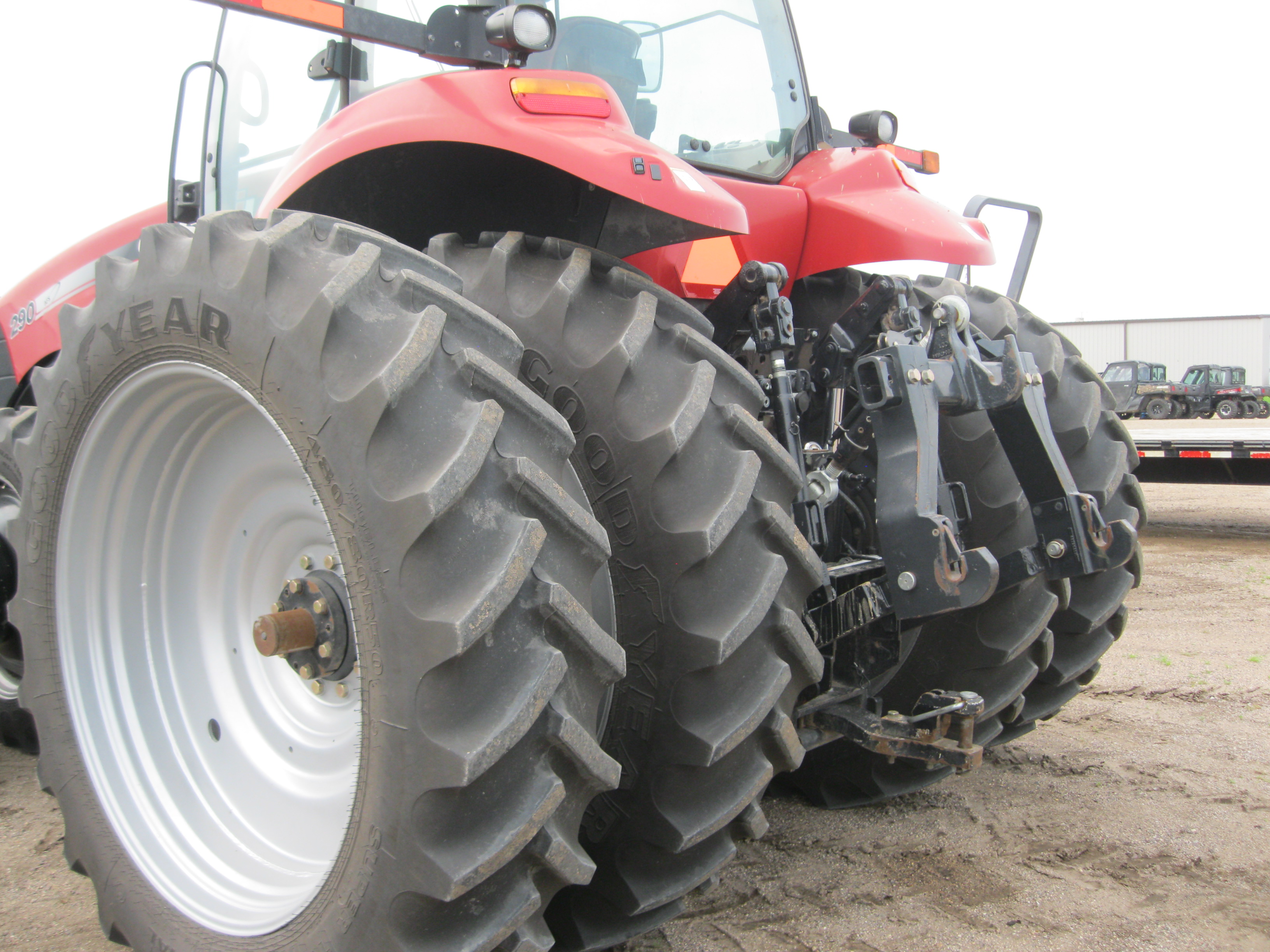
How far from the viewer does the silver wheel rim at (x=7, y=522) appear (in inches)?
110

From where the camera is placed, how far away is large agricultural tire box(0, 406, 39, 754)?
8.42 feet

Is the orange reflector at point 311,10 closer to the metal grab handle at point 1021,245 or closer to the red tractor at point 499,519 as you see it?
the red tractor at point 499,519

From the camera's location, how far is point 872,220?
245 cm

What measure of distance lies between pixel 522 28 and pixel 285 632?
3.90 feet

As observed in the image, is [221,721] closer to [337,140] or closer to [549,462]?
[549,462]

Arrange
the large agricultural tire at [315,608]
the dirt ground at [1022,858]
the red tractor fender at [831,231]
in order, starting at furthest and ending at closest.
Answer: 1. the red tractor fender at [831,231]
2. the dirt ground at [1022,858]
3. the large agricultural tire at [315,608]

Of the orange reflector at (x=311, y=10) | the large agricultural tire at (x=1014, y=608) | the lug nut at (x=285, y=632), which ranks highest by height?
the orange reflector at (x=311, y=10)

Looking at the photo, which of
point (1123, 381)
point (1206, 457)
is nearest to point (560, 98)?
point (1206, 457)

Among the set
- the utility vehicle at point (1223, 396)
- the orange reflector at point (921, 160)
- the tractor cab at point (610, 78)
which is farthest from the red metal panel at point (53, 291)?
the utility vehicle at point (1223, 396)

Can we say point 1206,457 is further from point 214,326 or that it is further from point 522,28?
point 214,326

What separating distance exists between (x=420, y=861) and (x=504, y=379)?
2.19 feet

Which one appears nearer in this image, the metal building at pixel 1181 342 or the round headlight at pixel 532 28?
the round headlight at pixel 532 28

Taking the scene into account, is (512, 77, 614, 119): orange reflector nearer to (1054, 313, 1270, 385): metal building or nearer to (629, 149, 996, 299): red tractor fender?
(629, 149, 996, 299): red tractor fender

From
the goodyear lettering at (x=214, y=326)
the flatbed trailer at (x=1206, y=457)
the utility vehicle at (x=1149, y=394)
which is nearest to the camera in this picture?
the goodyear lettering at (x=214, y=326)
